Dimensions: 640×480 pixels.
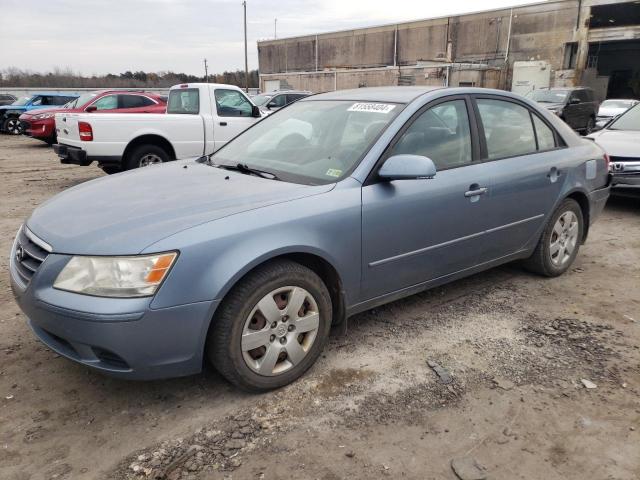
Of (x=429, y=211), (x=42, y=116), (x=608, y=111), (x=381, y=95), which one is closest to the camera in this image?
(x=429, y=211)

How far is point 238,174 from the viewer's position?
332 cm

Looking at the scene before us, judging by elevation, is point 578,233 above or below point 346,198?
below

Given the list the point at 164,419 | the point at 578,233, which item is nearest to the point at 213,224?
the point at 164,419

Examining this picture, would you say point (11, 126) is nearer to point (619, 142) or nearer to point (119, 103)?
point (119, 103)

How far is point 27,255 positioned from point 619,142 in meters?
7.12

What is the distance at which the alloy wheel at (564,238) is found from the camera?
4.46m

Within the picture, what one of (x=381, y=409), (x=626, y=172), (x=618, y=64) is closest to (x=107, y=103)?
(x=626, y=172)

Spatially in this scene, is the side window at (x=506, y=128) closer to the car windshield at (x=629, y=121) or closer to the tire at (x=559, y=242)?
the tire at (x=559, y=242)

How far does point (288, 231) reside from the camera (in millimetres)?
2697

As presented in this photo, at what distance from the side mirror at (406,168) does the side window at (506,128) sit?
103 centimetres

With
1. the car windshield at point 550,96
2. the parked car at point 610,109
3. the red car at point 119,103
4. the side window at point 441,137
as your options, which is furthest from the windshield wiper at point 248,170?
the parked car at point 610,109

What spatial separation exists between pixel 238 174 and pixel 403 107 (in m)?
1.16

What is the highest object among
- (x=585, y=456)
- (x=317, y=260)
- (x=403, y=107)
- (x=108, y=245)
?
(x=403, y=107)

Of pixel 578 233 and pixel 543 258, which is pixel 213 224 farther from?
pixel 578 233
